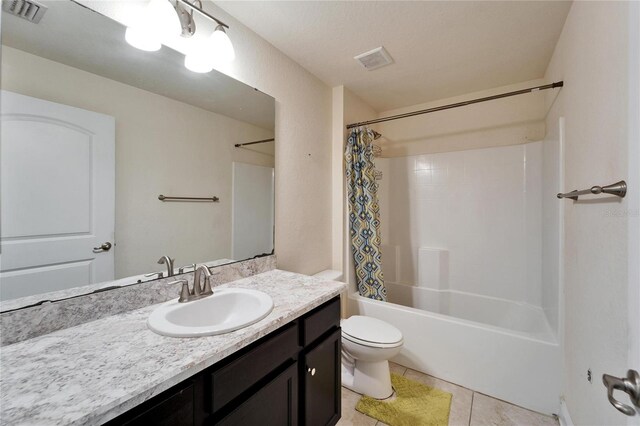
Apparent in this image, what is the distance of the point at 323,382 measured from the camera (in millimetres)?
1200

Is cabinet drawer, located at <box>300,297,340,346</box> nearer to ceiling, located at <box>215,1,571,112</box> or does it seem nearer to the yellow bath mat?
the yellow bath mat

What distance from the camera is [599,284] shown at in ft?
3.20

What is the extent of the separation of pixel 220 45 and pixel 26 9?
0.66 metres

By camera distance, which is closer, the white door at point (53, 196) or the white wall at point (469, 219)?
the white door at point (53, 196)

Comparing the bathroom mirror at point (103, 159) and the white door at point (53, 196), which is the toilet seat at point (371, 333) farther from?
the white door at point (53, 196)

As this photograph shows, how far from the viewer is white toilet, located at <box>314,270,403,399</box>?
1.57 m

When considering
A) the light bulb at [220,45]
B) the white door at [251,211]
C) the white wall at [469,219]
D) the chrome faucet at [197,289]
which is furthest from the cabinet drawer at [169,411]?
the white wall at [469,219]

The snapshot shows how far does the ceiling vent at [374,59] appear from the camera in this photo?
5.81 ft

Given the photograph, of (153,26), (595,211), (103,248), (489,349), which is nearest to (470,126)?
(595,211)

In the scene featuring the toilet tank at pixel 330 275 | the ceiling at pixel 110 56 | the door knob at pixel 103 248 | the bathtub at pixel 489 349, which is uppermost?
the ceiling at pixel 110 56

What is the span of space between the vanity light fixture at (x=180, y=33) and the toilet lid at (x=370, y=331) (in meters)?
1.76

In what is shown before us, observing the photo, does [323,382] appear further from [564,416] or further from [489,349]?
[564,416]

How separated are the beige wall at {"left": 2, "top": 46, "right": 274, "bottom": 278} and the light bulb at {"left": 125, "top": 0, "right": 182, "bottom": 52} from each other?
205 mm

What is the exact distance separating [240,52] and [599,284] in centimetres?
204
